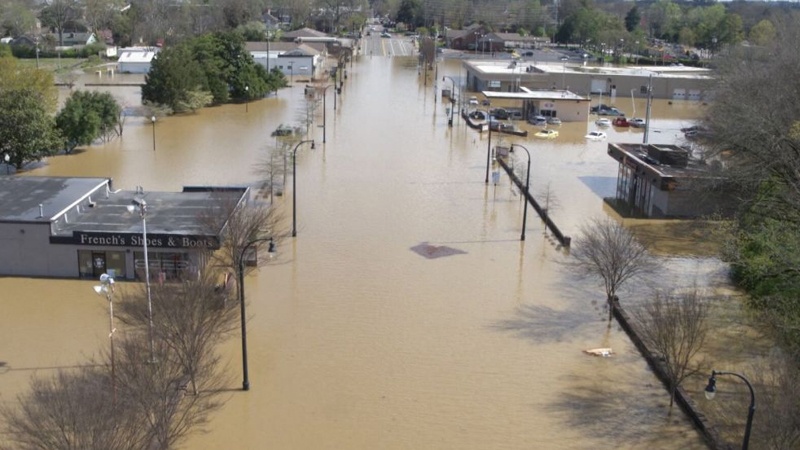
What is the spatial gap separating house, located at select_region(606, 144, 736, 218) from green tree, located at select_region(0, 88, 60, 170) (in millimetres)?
20467

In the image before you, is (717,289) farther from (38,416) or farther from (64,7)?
(64,7)

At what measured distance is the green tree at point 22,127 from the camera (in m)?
27.8

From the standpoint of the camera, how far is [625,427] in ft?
42.1

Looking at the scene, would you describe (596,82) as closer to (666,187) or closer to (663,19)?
(666,187)

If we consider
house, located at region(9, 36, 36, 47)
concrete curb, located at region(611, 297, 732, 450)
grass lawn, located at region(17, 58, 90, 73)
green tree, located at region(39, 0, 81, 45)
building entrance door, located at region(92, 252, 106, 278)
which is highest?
green tree, located at region(39, 0, 81, 45)

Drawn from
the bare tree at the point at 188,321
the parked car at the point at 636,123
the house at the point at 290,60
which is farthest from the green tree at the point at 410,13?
the bare tree at the point at 188,321

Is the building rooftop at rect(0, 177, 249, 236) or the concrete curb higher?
the building rooftop at rect(0, 177, 249, 236)

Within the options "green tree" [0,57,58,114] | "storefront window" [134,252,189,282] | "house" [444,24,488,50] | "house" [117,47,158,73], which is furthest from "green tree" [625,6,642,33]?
"storefront window" [134,252,189,282]

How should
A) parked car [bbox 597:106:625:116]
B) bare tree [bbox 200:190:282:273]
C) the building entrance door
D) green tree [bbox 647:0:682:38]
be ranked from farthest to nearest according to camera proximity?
green tree [bbox 647:0:682:38], parked car [bbox 597:106:625:116], the building entrance door, bare tree [bbox 200:190:282:273]

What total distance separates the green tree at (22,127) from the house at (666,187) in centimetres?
2047

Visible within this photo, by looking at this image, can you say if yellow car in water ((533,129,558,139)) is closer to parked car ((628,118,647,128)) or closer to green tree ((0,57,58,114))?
parked car ((628,118,647,128))

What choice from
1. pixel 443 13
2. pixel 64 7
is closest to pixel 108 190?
pixel 64 7

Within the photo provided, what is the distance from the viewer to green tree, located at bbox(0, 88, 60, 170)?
27.8 meters

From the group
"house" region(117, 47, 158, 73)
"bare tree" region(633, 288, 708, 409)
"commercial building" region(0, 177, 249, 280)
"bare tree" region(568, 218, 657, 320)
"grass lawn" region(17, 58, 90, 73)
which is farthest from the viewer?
"grass lawn" region(17, 58, 90, 73)
